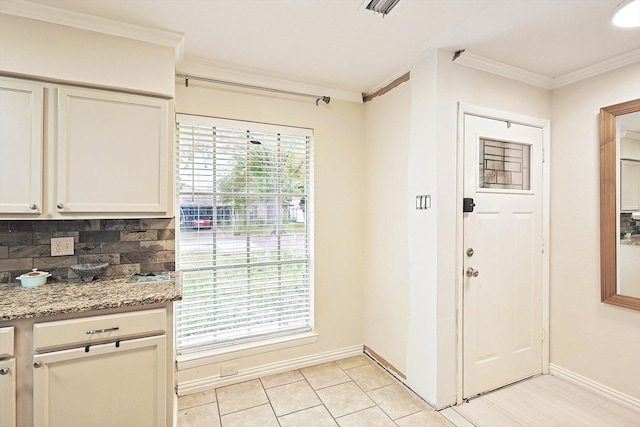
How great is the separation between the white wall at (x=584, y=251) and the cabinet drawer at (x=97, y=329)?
2.98 metres

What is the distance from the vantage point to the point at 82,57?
1801 millimetres

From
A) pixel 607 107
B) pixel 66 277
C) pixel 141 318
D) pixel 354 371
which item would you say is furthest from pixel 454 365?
pixel 66 277

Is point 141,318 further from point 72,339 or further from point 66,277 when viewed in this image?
point 66,277

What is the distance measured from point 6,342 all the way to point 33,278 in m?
0.53

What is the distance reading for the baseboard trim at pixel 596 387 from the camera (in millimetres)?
2174

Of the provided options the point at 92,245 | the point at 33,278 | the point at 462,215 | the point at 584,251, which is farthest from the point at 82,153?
the point at 584,251

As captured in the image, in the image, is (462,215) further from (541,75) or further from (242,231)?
(242,231)

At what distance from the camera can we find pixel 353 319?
9.88ft

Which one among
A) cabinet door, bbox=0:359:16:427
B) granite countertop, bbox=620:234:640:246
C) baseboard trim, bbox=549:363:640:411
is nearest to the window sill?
cabinet door, bbox=0:359:16:427

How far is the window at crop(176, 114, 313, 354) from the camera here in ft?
8.04

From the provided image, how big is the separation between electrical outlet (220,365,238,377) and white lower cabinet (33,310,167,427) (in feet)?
2.66

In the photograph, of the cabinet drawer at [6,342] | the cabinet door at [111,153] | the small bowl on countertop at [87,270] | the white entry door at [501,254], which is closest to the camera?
the cabinet drawer at [6,342]

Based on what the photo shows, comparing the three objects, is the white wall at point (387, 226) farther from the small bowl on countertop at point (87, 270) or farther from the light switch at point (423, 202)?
the small bowl on countertop at point (87, 270)

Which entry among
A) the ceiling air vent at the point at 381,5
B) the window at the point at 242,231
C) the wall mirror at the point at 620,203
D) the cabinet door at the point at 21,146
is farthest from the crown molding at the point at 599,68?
the cabinet door at the point at 21,146
